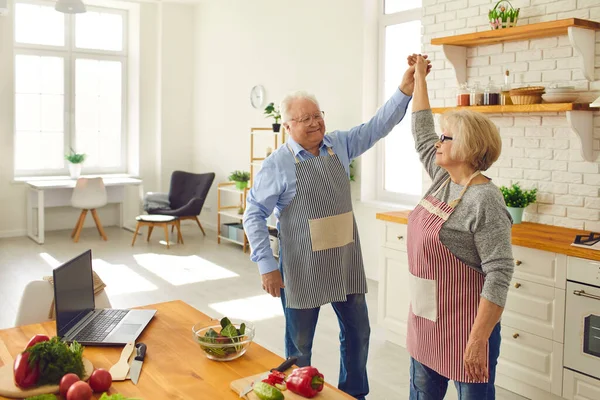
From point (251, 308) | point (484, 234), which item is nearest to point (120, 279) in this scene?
point (251, 308)

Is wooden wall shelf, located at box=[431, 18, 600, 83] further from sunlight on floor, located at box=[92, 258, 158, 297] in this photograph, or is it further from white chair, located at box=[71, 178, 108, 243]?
white chair, located at box=[71, 178, 108, 243]

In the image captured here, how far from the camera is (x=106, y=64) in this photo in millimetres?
9023

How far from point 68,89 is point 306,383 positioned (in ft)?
26.3

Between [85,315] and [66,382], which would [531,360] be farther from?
[66,382]

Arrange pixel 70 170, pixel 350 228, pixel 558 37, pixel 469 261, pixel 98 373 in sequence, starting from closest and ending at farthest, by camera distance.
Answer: pixel 98 373 → pixel 469 261 → pixel 350 228 → pixel 558 37 → pixel 70 170

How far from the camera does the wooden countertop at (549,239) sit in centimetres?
296

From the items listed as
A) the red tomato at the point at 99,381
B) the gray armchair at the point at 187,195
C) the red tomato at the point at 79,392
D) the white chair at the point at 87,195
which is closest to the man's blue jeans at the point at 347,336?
the red tomato at the point at 99,381

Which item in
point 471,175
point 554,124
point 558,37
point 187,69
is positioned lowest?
point 471,175

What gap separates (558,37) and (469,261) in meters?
2.08

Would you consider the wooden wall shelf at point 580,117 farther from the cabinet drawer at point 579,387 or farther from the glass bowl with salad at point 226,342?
the glass bowl with salad at point 226,342

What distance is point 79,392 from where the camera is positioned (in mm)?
1567

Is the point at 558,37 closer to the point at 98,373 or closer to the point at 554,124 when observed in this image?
the point at 554,124

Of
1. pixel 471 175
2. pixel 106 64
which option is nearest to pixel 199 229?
pixel 106 64

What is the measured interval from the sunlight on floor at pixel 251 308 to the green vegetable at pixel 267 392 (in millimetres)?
3149
